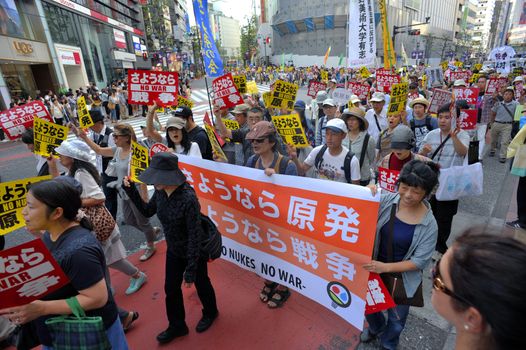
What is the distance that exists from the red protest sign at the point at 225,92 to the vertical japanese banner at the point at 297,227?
2333 millimetres

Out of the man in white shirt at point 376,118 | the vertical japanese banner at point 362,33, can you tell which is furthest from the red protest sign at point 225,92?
the vertical japanese banner at point 362,33

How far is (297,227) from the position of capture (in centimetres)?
250

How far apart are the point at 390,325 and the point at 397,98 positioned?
4214mm

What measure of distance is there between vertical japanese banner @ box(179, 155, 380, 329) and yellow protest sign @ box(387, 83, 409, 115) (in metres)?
3.80

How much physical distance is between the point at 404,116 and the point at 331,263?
4.56m

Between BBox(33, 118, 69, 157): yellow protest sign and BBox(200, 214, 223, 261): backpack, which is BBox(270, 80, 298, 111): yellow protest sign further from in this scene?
BBox(200, 214, 223, 261): backpack

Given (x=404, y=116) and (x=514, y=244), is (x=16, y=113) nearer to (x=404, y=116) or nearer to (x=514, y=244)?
(x=514, y=244)

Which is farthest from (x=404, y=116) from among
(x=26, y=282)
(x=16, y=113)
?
(x=16, y=113)

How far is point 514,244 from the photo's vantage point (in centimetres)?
96

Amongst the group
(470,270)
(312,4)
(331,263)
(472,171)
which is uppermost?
(312,4)

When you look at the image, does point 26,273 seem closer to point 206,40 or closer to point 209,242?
point 209,242

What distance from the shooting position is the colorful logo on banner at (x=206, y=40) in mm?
6680

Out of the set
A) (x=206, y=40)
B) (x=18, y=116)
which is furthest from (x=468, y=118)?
(x=18, y=116)

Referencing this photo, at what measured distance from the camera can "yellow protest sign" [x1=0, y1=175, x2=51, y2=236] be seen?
8.25 ft
